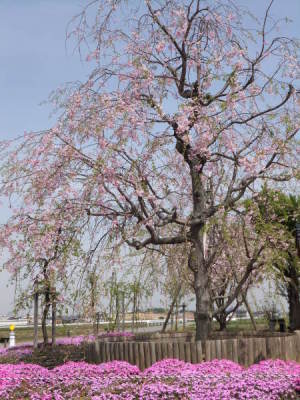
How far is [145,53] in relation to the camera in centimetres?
1171

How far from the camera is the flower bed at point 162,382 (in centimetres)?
703

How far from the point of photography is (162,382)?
752 centimetres

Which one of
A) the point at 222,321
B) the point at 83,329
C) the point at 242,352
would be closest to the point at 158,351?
the point at 242,352

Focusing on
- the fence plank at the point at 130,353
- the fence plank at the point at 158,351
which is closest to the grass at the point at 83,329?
the fence plank at the point at 130,353

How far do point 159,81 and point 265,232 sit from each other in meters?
3.78

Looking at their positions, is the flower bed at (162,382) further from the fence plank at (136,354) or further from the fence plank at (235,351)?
the fence plank at (136,354)

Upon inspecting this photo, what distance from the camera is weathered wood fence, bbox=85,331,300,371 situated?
31.9ft

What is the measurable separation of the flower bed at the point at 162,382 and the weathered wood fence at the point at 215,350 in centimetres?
48

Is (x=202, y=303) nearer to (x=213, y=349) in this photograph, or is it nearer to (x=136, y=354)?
(x=213, y=349)

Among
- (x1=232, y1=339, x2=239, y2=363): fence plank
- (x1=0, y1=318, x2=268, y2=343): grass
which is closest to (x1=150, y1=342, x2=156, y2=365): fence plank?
(x1=232, y1=339, x2=239, y2=363): fence plank

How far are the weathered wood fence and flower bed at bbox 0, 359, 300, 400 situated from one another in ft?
1.59

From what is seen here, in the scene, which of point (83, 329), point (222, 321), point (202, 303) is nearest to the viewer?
point (202, 303)

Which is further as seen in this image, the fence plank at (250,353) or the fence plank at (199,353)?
the fence plank at (250,353)

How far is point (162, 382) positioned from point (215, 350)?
2.40m
